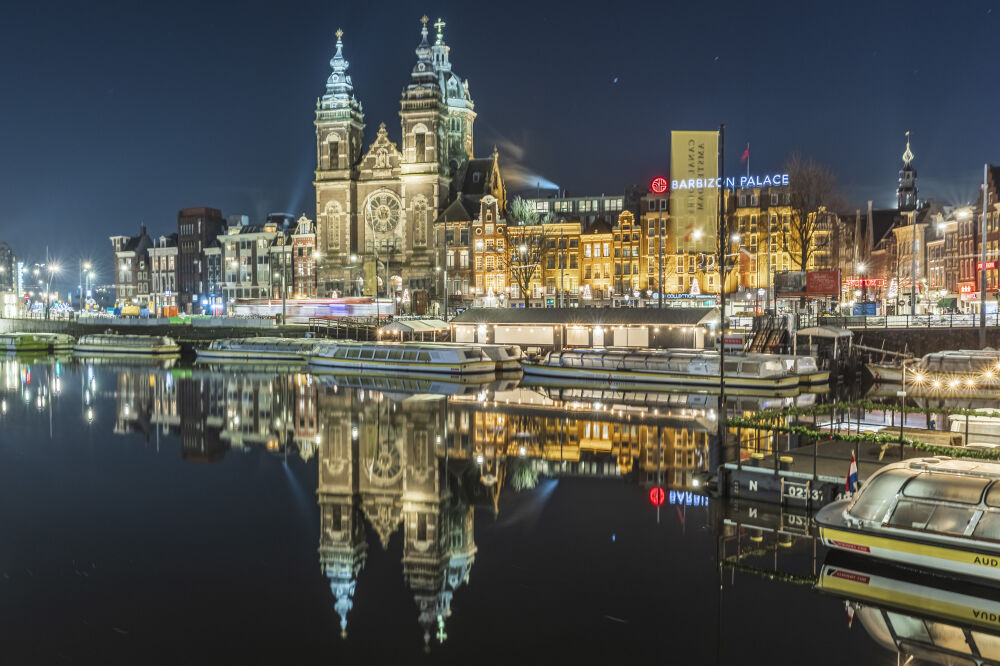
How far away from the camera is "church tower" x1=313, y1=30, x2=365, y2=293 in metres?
116

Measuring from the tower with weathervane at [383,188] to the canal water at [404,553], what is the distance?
3037 inches

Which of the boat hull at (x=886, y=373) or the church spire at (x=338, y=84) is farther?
the church spire at (x=338, y=84)

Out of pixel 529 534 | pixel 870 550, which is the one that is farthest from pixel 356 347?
pixel 870 550

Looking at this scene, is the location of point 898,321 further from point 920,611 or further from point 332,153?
point 332,153

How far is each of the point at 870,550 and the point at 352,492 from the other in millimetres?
15231

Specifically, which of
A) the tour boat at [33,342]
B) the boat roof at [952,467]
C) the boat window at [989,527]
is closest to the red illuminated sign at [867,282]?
the boat roof at [952,467]

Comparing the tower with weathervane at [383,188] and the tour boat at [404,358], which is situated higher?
the tower with weathervane at [383,188]

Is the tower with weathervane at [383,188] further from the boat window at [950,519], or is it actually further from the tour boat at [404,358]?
the boat window at [950,519]

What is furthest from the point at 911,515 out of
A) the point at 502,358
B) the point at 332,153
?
the point at 332,153

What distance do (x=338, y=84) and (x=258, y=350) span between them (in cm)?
5368

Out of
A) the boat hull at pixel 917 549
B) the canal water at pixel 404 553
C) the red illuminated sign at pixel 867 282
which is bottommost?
the canal water at pixel 404 553

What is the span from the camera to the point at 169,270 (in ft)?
503

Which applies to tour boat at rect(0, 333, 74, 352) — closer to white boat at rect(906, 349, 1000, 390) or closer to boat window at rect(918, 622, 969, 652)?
white boat at rect(906, 349, 1000, 390)

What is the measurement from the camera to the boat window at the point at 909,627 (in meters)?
14.0
